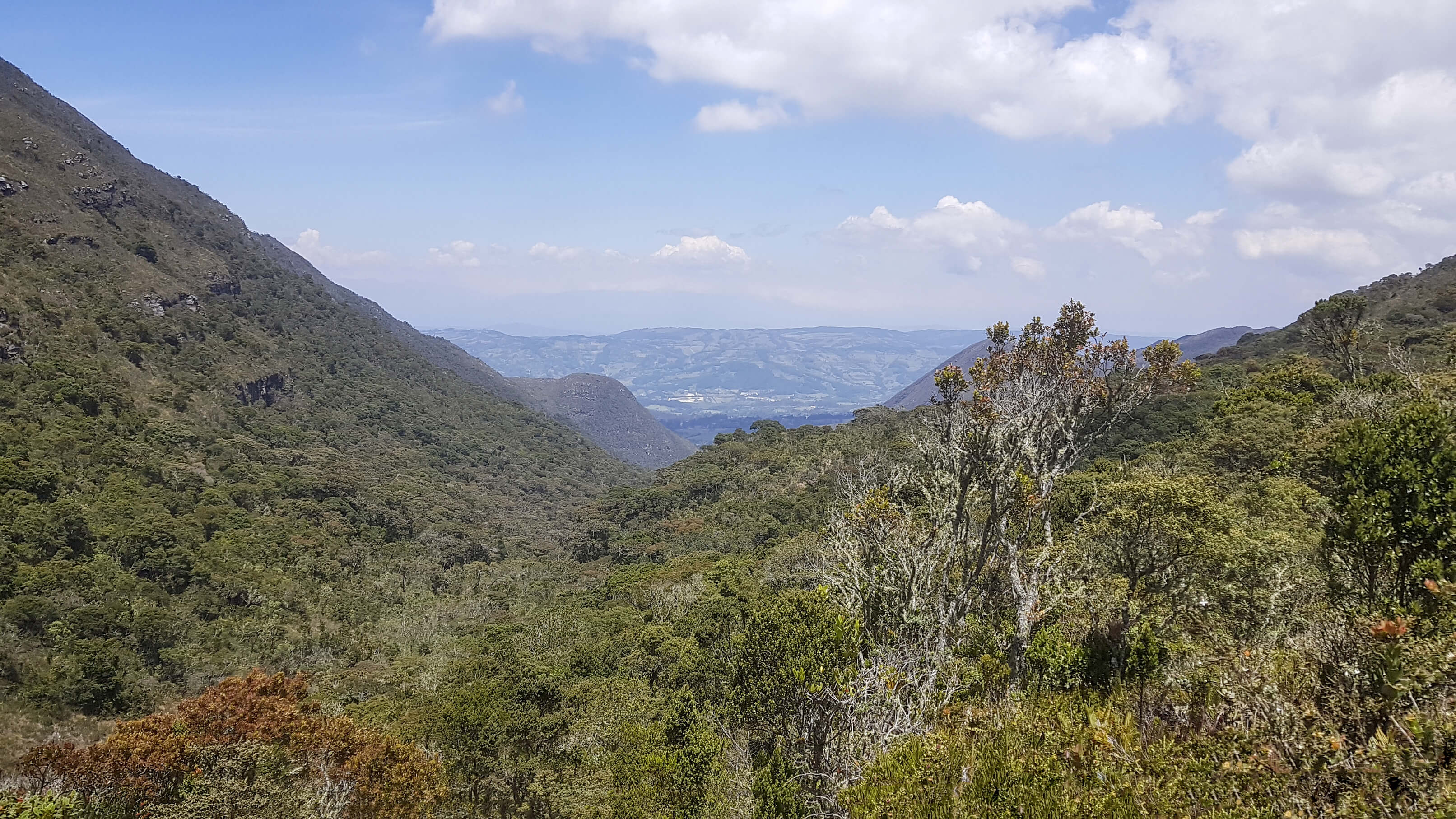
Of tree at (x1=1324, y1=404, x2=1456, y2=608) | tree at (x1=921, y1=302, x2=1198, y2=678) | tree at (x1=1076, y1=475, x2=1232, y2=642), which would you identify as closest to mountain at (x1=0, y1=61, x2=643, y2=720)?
tree at (x1=921, y1=302, x2=1198, y2=678)

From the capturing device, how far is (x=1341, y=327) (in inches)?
1377

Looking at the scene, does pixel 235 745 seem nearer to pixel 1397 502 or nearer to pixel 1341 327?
pixel 1397 502

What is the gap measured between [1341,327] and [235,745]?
1956 inches

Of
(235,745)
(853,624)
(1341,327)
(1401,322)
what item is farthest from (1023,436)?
(1401,322)

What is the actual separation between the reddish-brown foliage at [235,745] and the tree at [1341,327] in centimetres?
4335

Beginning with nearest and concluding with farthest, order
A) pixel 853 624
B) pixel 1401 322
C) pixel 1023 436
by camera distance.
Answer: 1. pixel 853 624
2. pixel 1023 436
3. pixel 1401 322

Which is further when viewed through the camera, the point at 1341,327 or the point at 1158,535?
the point at 1341,327

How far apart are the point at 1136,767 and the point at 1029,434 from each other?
6.62 m

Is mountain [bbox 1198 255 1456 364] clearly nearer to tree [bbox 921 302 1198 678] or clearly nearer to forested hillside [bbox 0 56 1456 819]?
forested hillside [bbox 0 56 1456 819]

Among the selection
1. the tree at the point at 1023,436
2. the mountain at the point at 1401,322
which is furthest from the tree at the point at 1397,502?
the mountain at the point at 1401,322

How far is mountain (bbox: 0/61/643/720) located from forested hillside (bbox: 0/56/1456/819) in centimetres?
44

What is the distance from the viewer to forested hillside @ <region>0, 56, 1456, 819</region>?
5.56 meters

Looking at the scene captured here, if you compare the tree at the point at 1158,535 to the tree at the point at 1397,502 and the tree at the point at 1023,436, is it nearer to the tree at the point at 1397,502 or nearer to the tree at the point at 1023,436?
the tree at the point at 1023,436

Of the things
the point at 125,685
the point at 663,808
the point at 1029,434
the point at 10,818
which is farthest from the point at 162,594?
the point at 1029,434
